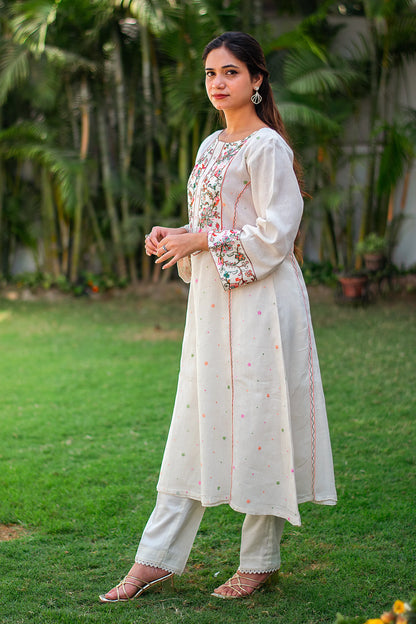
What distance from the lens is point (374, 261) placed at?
7.73m

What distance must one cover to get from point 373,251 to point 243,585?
229 inches

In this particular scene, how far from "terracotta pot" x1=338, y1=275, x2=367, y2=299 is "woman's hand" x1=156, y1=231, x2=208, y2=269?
17.6 feet

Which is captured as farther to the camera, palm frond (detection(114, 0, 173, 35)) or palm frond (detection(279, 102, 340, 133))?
palm frond (detection(114, 0, 173, 35))

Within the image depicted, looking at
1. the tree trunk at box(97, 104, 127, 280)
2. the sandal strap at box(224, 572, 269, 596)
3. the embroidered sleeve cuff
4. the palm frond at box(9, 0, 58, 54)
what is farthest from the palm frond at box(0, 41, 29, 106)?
the sandal strap at box(224, 572, 269, 596)

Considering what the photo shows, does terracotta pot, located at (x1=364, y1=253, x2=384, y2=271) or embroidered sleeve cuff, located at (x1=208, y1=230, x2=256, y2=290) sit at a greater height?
embroidered sleeve cuff, located at (x1=208, y1=230, x2=256, y2=290)

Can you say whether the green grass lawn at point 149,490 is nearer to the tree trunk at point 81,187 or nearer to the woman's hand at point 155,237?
the woman's hand at point 155,237

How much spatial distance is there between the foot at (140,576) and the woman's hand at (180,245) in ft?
3.19

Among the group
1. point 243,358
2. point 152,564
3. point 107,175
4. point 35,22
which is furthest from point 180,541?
point 107,175

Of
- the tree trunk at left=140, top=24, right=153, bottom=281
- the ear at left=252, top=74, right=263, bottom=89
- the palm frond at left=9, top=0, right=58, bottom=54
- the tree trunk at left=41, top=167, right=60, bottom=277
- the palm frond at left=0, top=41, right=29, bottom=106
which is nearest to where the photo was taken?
the ear at left=252, top=74, right=263, bottom=89

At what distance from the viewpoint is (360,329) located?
6.45 m

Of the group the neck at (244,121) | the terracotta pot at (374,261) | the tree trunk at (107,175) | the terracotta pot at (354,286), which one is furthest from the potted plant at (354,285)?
the neck at (244,121)

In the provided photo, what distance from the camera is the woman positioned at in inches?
86.6

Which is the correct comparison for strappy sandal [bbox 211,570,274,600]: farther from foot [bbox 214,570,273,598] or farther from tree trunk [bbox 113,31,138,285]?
tree trunk [bbox 113,31,138,285]

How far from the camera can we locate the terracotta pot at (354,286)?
7410 mm
